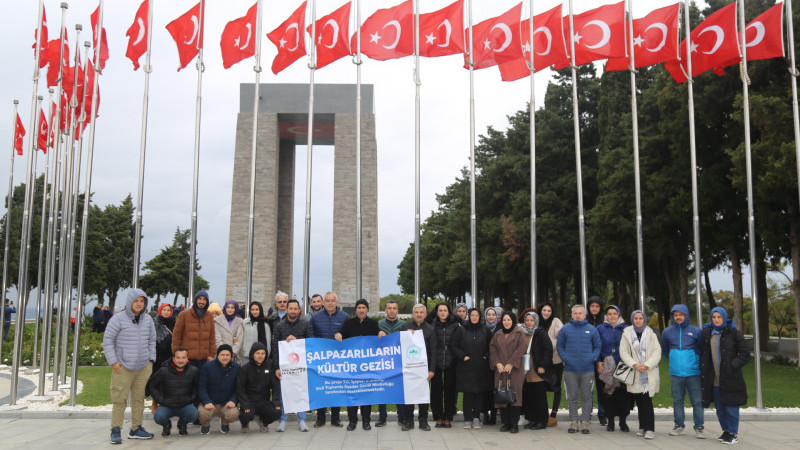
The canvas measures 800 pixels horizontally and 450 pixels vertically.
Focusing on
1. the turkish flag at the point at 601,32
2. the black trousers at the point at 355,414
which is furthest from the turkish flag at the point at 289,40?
the black trousers at the point at 355,414

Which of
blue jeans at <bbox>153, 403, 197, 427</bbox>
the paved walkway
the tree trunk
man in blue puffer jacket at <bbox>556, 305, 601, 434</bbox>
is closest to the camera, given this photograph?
the paved walkway

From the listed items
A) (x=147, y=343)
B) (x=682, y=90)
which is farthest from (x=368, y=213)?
(x=147, y=343)

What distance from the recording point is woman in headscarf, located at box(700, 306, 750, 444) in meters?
8.10

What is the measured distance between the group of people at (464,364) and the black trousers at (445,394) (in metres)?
0.01

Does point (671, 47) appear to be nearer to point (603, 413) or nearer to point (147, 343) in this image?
point (603, 413)

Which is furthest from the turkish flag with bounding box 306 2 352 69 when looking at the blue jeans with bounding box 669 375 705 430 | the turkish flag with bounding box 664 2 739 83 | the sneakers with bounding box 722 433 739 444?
the sneakers with bounding box 722 433 739 444

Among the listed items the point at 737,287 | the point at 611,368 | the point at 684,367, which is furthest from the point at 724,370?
the point at 737,287

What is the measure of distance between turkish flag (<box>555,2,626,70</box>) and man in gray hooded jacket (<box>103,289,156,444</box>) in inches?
353

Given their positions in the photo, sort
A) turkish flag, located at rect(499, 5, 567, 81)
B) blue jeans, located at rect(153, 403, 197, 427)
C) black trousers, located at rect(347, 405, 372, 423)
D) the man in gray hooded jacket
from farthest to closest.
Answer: turkish flag, located at rect(499, 5, 567, 81) < black trousers, located at rect(347, 405, 372, 423) < blue jeans, located at rect(153, 403, 197, 427) < the man in gray hooded jacket

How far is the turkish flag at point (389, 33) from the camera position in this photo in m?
12.6

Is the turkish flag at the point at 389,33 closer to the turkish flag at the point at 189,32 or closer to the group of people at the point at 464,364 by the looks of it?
the turkish flag at the point at 189,32

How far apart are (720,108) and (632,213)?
4.96m

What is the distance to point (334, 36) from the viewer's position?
12.7 metres

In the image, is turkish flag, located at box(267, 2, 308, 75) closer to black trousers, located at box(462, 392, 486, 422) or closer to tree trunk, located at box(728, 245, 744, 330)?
black trousers, located at box(462, 392, 486, 422)
